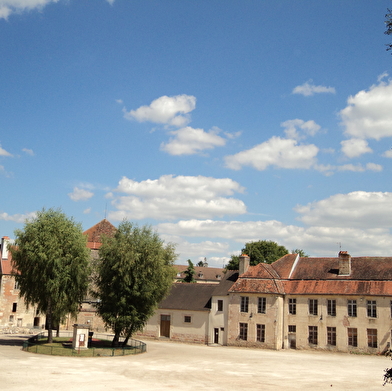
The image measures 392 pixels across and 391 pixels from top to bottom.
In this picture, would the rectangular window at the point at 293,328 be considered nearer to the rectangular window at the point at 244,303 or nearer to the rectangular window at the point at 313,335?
the rectangular window at the point at 313,335

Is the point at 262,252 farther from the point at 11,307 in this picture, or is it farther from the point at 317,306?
the point at 11,307

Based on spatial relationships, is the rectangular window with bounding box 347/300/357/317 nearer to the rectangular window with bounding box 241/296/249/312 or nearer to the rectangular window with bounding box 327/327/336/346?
the rectangular window with bounding box 327/327/336/346

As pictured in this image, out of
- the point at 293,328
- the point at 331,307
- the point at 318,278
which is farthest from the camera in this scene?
the point at 318,278

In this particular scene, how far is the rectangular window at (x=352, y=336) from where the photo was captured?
132 feet

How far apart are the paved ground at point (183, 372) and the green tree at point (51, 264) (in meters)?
4.27

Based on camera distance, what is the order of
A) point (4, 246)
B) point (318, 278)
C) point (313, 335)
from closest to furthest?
point (313, 335), point (318, 278), point (4, 246)

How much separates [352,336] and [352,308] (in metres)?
2.58

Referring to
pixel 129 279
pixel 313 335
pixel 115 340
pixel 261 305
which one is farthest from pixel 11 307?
pixel 313 335

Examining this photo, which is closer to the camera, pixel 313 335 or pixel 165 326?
pixel 313 335

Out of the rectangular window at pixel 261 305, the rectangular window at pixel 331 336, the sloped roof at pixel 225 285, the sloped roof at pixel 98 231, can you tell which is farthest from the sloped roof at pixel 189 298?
the rectangular window at pixel 331 336

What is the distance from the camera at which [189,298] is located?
4944 centimetres

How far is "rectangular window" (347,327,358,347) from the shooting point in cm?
4022

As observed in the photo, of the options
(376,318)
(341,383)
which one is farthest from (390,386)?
(376,318)

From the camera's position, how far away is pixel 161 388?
20.2m
